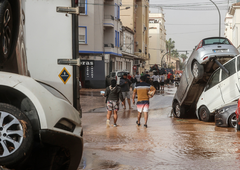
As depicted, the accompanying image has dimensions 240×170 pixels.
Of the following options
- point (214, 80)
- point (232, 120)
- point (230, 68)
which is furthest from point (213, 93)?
point (232, 120)

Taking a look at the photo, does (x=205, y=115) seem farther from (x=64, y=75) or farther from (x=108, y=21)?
(x=108, y=21)

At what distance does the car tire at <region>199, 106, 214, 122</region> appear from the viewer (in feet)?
42.5

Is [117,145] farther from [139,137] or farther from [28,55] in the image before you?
[28,55]

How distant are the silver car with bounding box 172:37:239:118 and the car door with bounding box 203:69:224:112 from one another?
1.26ft

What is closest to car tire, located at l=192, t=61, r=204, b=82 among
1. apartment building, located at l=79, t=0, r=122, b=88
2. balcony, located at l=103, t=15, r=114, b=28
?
apartment building, located at l=79, t=0, r=122, b=88

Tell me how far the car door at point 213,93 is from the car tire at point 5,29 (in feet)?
27.8

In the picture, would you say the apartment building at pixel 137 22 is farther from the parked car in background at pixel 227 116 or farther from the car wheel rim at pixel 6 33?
the car wheel rim at pixel 6 33

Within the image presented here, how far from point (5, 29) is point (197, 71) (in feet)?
30.5

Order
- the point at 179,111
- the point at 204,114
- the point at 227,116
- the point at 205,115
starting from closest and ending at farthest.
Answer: the point at 227,116
the point at 205,115
the point at 204,114
the point at 179,111

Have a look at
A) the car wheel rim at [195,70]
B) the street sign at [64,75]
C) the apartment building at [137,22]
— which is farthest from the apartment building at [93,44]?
the street sign at [64,75]

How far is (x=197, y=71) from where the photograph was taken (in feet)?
44.2

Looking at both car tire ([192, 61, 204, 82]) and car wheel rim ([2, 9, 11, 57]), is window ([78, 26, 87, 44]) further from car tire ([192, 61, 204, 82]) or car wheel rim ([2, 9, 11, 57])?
car wheel rim ([2, 9, 11, 57])

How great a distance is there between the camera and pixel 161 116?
15.4 m

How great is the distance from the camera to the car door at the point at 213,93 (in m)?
12.5
